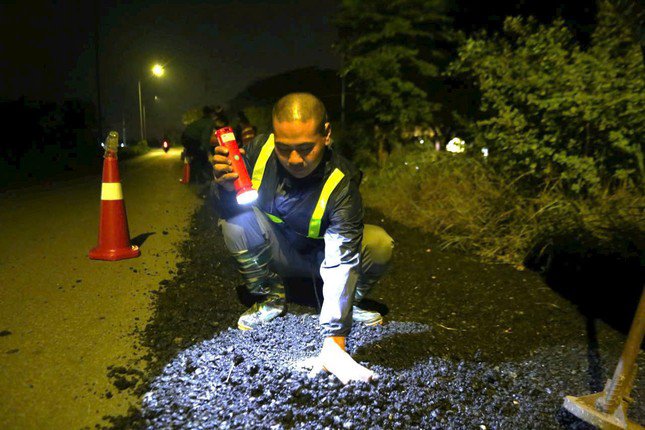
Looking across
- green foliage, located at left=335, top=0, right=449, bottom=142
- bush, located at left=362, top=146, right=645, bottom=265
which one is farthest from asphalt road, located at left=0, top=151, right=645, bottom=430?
green foliage, located at left=335, top=0, right=449, bottom=142

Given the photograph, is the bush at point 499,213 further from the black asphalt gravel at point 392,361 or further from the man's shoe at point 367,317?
the man's shoe at point 367,317

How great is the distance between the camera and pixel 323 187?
8.41 feet

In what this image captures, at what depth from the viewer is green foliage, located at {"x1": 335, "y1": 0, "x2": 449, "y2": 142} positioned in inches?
441

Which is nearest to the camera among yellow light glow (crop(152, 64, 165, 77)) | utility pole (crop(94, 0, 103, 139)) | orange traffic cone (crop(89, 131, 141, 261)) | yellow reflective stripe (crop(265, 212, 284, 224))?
yellow reflective stripe (crop(265, 212, 284, 224))

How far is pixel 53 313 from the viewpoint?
311 centimetres

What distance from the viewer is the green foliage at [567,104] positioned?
14.1 ft

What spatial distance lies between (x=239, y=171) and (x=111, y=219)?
2257 millimetres

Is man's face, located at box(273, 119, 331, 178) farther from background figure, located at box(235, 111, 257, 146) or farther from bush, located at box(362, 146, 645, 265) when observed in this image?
background figure, located at box(235, 111, 257, 146)

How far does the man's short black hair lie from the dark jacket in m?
0.27

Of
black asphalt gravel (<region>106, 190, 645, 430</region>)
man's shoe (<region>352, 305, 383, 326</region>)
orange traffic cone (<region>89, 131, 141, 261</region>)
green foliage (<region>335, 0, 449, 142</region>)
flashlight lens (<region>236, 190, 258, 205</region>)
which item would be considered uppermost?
green foliage (<region>335, 0, 449, 142</region>)

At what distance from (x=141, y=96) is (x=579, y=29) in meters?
33.4

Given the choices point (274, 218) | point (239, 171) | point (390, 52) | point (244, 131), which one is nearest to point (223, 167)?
point (239, 171)

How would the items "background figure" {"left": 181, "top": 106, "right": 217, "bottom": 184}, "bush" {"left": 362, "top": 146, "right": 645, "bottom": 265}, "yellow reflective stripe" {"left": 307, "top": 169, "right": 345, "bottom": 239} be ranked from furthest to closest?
"background figure" {"left": 181, "top": 106, "right": 217, "bottom": 184}, "bush" {"left": 362, "top": 146, "right": 645, "bottom": 265}, "yellow reflective stripe" {"left": 307, "top": 169, "right": 345, "bottom": 239}

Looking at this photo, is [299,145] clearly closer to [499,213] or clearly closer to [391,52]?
[499,213]
